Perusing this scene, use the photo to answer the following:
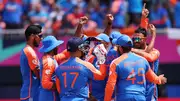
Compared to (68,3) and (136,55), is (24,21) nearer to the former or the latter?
(68,3)

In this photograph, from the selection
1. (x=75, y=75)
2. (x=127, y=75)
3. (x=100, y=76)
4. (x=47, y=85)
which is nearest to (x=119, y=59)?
(x=127, y=75)

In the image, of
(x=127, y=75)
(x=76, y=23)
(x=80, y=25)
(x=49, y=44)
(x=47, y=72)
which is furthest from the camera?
(x=76, y=23)

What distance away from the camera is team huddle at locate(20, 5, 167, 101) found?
10.6 metres

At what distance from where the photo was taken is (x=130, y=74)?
10.7 meters

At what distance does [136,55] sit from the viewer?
10.8 m

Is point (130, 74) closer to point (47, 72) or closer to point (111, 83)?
point (111, 83)

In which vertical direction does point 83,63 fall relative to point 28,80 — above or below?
above

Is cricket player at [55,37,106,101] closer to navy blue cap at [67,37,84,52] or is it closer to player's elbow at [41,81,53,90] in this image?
navy blue cap at [67,37,84,52]

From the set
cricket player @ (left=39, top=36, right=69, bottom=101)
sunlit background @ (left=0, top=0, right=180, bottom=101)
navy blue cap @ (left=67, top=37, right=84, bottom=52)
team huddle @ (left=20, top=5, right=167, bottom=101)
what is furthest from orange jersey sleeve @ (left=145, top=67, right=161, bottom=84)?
sunlit background @ (left=0, top=0, right=180, bottom=101)

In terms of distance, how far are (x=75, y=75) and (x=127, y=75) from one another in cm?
82

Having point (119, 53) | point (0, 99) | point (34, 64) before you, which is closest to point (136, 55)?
point (119, 53)

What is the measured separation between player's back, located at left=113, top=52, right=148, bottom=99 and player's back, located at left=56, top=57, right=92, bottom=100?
0.51 meters

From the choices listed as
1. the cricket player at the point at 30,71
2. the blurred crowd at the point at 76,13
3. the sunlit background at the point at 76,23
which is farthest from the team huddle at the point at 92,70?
the blurred crowd at the point at 76,13

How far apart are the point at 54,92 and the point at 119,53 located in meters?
1.26
